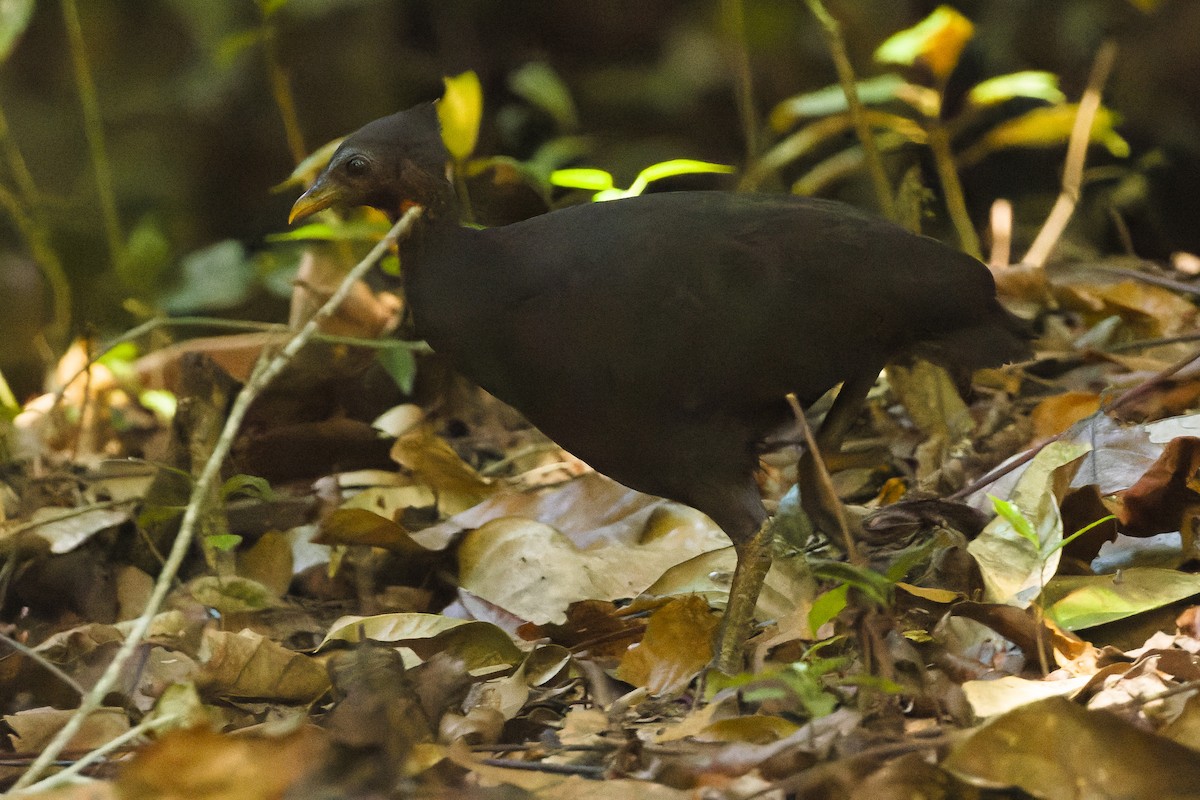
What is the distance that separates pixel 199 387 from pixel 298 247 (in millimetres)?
2222

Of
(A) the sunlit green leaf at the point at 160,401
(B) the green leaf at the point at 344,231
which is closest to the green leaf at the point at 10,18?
(B) the green leaf at the point at 344,231

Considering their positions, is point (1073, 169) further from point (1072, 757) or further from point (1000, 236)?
point (1072, 757)

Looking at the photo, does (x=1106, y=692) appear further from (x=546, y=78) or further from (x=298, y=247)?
(x=298, y=247)

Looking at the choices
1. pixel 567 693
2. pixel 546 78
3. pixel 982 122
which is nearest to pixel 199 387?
pixel 567 693

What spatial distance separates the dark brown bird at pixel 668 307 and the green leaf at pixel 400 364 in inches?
48.0

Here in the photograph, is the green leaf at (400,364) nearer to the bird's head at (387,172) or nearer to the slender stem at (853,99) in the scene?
the bird's head at (387,172)

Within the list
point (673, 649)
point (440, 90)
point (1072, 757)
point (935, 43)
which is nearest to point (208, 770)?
point (1072, 757)

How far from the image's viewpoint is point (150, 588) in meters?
3.39

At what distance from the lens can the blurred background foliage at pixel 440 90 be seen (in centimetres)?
577

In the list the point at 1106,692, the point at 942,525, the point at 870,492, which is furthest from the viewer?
the point at 870,492

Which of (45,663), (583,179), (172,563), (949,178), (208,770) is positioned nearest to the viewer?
(208,770)

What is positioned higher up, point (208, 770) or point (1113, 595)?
point (208, 770)

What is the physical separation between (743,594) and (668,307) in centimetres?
58

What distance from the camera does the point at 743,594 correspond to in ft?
8.87
